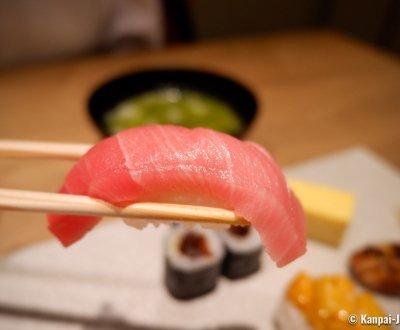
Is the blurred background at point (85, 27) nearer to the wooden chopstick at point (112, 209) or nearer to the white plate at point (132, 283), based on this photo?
the white plate at point (132, 283)

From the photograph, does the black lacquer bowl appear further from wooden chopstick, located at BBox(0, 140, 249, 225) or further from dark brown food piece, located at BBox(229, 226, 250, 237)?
wooden chopstick, located at BBox(0, 140, 249, 225)

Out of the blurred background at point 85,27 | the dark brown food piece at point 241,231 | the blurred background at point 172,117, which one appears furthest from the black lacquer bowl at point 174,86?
the blurred background at point 85,27

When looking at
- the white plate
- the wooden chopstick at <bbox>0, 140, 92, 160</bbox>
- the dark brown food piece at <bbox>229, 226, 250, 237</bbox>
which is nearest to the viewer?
the wooden chopstick at <bbox>0, 140, 92, 160</bbox>

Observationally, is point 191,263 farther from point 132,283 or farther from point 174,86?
point 174,86

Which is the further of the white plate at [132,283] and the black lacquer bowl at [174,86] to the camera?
the black lacquer bowl at [174,86]

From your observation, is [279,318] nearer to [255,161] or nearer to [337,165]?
[255,161]

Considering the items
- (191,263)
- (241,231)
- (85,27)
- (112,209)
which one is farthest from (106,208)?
(85,27)

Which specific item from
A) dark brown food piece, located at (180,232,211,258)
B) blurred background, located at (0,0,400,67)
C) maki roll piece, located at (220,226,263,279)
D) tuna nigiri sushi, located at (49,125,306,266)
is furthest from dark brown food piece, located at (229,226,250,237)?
blurred background, located at (0,0,400,67)
